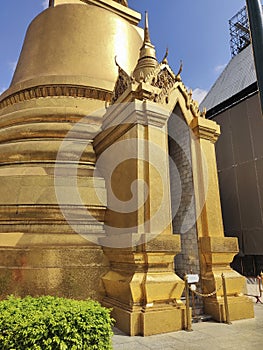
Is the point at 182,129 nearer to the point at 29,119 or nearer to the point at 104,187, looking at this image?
the point at 104,187

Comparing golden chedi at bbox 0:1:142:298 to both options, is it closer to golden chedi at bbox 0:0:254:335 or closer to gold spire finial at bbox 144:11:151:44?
golden chedi at bbox 0:0:254:335

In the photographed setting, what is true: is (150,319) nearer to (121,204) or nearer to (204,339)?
(204,339)

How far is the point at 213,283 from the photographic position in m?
5.74

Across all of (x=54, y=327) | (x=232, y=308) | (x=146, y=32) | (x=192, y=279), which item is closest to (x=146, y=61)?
(x=146, y=32)

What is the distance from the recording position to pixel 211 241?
5.87 meters

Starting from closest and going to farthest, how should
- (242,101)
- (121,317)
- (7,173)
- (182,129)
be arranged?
(121,317) < (7,173) < (182,129) < (242,101)

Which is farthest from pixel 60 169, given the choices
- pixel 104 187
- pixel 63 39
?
pixel 63 39

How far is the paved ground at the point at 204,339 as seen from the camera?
13.5ft

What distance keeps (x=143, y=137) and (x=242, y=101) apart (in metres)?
10.8

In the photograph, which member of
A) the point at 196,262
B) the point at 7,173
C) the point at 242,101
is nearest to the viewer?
the point at 196,262

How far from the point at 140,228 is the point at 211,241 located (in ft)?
4.97

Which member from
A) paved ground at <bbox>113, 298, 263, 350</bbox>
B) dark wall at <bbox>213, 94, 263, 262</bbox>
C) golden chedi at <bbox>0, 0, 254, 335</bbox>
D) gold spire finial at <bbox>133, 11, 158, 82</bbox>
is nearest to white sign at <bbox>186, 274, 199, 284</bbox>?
golden chedi at <bbox>0, 0, 254, 335</bbox>

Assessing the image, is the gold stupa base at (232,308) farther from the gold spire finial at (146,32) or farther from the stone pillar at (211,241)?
the gold spire finial at (146,32)

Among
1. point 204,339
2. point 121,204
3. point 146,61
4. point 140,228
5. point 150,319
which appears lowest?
point 204,339
